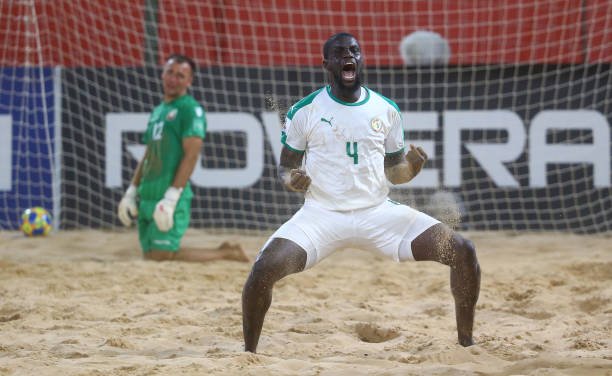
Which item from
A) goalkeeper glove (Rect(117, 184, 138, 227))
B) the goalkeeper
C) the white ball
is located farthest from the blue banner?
the white ball

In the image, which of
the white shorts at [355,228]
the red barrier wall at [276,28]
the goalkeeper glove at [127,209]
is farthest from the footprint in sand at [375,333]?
the red barrier wall at [276,28]

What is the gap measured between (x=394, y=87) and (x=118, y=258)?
127 inches

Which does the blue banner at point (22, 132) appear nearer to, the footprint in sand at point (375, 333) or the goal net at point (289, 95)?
the goal net at point (289, 95)

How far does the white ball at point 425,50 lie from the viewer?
9.38m

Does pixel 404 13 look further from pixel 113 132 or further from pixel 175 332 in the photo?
pixel 175 332

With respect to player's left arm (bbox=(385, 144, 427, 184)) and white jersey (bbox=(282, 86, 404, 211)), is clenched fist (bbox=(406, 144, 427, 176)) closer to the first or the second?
player's left arm (bbox=(385, 144, 427, 184))

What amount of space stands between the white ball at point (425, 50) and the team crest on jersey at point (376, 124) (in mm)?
4835

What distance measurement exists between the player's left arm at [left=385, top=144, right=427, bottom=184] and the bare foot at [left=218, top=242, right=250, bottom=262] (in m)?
2.95

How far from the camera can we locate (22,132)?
31.1ft

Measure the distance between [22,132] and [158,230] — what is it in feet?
8.67

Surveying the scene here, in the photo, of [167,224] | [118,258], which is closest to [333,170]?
[167,224]

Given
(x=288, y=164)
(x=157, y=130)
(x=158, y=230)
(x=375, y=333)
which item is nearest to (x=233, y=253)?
(x=158, y=230)

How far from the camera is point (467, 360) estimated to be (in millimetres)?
4324

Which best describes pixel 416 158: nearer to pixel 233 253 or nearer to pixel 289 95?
pixel 233 253
